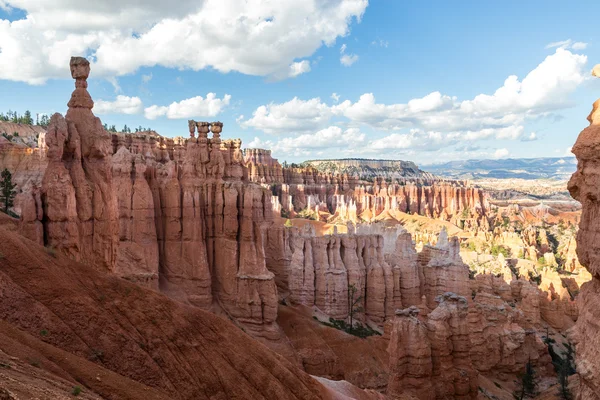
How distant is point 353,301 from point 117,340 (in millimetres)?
26711

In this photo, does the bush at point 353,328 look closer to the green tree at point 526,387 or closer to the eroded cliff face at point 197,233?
the eroded cliff face at point 197,233

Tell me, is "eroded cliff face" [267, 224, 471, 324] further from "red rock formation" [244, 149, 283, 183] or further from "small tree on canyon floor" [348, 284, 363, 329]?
"red rock formation" [244, 149, 283, 183]

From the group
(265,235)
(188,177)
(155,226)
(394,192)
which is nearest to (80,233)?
(155,226)

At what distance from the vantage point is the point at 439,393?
851 inches

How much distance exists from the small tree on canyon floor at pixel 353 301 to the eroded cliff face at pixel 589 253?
2514 centimetres

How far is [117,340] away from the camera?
12.4 metres

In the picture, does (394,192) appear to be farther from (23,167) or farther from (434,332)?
(434,332)

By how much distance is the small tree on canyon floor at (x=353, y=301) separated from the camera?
36.3m

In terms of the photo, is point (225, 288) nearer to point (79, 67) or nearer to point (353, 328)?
point (353, 328)

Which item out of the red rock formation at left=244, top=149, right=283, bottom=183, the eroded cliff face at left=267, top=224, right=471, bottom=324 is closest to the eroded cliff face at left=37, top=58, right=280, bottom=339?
the eroded cliff face at left=267, top=224, right=471, bottom=324

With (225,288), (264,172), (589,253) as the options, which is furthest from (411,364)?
(264,172)

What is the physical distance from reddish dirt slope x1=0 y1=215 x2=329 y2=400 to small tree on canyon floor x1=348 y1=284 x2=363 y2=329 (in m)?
20.7

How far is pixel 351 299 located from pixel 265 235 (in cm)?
872

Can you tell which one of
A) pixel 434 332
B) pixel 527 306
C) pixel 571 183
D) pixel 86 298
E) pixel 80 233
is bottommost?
pixel 527 306
